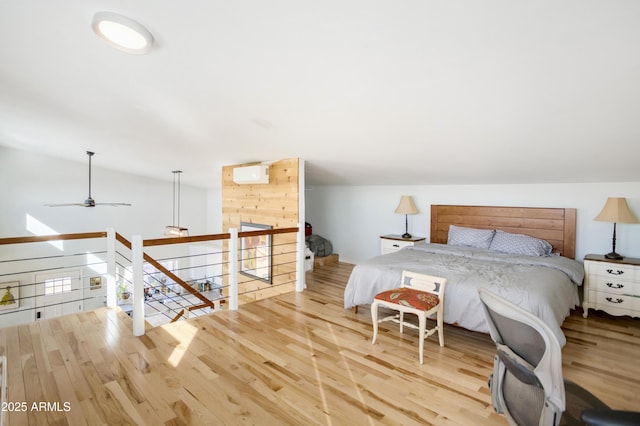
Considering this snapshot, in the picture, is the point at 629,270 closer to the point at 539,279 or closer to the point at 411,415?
the point at 539,279

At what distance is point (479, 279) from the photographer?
9.61 feet

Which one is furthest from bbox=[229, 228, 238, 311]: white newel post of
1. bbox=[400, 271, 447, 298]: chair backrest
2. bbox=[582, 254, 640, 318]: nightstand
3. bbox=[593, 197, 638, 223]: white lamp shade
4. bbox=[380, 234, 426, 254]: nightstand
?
bbox=[593, 197, 638, 223]: white lamp shade

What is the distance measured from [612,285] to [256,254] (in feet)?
14.5

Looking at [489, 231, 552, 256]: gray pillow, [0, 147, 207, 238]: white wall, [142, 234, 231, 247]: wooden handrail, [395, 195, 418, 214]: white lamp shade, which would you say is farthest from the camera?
[0, 147, 207, 238]: white wall

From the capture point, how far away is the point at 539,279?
2906mm

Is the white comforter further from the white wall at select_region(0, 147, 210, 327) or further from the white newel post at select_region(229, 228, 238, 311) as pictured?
the white wall at select_region(0, 147, 210, 327)

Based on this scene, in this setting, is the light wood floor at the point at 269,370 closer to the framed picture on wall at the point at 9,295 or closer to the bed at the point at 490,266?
the bed at the point at 490,266

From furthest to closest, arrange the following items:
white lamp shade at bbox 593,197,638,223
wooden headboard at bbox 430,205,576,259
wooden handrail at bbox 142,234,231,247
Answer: wooden headboard at bbox 430,205,576,259, white lamp shade at bbox 593,197,638,223, wooden handrail at bbox 142,234,231,247

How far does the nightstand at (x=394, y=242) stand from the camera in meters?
5.06

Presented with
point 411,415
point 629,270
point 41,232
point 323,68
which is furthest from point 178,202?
point 629,270

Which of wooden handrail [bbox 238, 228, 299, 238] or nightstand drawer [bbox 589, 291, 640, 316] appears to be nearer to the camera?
nightstand drawer [bbox 589, 291, 640, 316]

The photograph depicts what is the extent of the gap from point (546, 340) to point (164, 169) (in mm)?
6682

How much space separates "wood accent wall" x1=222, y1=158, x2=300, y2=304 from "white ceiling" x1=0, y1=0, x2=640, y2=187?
65 centimetres

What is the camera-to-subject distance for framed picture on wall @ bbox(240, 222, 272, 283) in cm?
495
